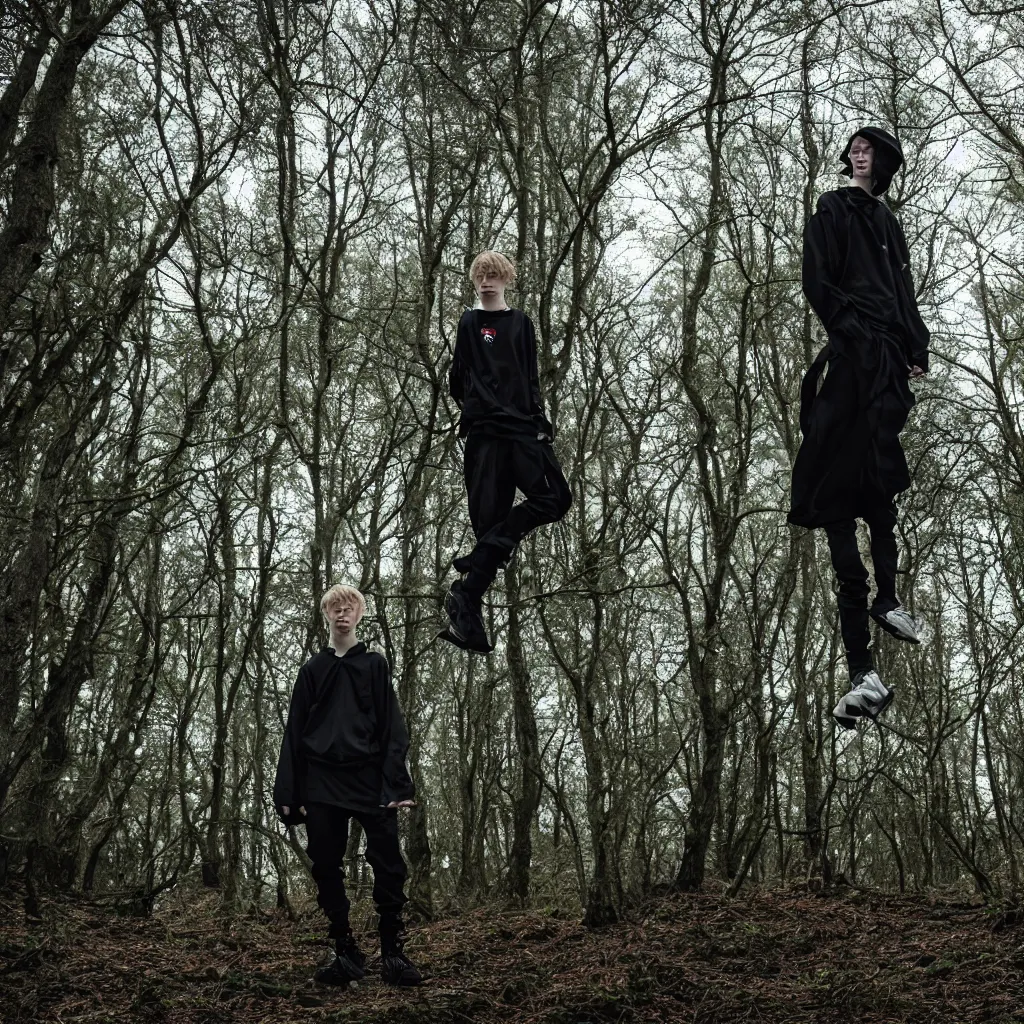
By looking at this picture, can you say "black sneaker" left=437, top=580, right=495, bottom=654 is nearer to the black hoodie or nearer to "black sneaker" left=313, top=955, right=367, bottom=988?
the black hoodie

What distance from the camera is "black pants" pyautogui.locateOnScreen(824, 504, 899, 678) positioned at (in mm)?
4309

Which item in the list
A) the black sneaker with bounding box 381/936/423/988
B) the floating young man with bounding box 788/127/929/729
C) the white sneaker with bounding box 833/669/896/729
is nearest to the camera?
the white sneaker with bounding box 833/669/896/729

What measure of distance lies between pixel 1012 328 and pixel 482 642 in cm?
861

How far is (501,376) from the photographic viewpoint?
5.00 m

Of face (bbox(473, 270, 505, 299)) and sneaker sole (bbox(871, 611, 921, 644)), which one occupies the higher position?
face (bbox(473, 270, 505, 299))

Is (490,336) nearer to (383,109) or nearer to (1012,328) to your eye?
(383,109)

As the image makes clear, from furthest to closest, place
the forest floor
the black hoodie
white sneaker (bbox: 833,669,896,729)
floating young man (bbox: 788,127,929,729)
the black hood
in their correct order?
the forest floor → the black hoodie → the black hood → floating young man (bbox: 788,127,929,729) → white sneaker (bbox: 833,669,896,729)

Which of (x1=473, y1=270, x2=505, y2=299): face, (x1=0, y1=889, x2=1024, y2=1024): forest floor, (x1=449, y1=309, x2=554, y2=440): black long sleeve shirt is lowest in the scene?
(x1=0, y1=889, x2=1024, y2=1024): forest floor

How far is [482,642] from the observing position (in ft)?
16.4

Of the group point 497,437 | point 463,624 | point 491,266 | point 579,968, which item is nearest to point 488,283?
point 491,266

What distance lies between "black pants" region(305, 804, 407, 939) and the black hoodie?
98 millimetres

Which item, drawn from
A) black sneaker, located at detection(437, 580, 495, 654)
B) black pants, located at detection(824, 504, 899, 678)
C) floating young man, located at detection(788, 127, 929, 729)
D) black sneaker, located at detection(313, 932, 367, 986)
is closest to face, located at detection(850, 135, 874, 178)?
floating young man, located at detection(788, 127, 929, 729)

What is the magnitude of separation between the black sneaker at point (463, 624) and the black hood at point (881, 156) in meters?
2.33

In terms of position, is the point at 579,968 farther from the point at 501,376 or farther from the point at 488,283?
the point at 488,283
